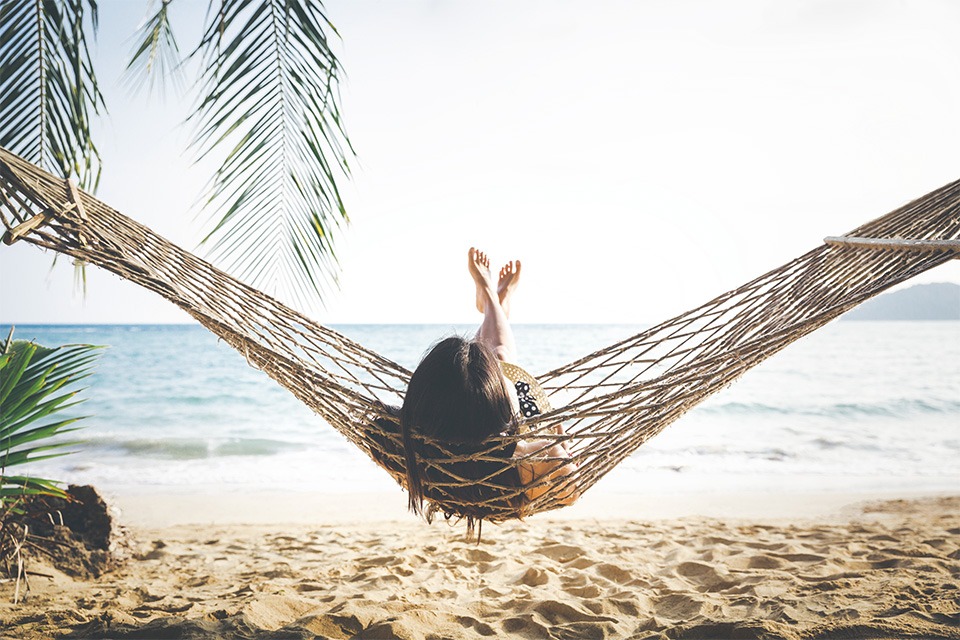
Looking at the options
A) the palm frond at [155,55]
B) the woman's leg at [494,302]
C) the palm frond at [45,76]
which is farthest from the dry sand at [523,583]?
the palm frond at [155,55]

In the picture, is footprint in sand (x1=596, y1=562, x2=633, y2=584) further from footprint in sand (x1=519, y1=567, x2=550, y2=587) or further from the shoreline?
the shoreline

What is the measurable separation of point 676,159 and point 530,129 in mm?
2908

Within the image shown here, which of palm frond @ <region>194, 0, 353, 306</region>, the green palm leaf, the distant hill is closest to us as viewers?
the green palm leaf

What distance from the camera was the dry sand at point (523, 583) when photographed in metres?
1.68

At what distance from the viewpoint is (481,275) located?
209 centimetres

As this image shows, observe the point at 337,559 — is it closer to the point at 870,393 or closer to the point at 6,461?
the point at 6,461

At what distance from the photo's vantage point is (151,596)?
205 cm

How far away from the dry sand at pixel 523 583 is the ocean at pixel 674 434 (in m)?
0.56

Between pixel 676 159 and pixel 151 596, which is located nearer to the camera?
pixel 151 596

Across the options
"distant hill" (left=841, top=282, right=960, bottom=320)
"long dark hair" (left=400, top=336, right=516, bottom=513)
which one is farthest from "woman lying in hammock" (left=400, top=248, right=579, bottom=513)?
"distant hill" (left=841, top=282, right=960, bottom=320)

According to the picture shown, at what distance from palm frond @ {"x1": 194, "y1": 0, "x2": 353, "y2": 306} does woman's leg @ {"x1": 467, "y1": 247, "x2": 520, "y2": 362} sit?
0.48 m

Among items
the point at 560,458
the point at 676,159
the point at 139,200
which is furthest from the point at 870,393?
the point at 139,200

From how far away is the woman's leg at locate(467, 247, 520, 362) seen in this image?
1872 mm

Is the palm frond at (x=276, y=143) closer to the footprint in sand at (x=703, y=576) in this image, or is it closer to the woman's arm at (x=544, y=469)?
the woman's arm at (x=544, y=469)
